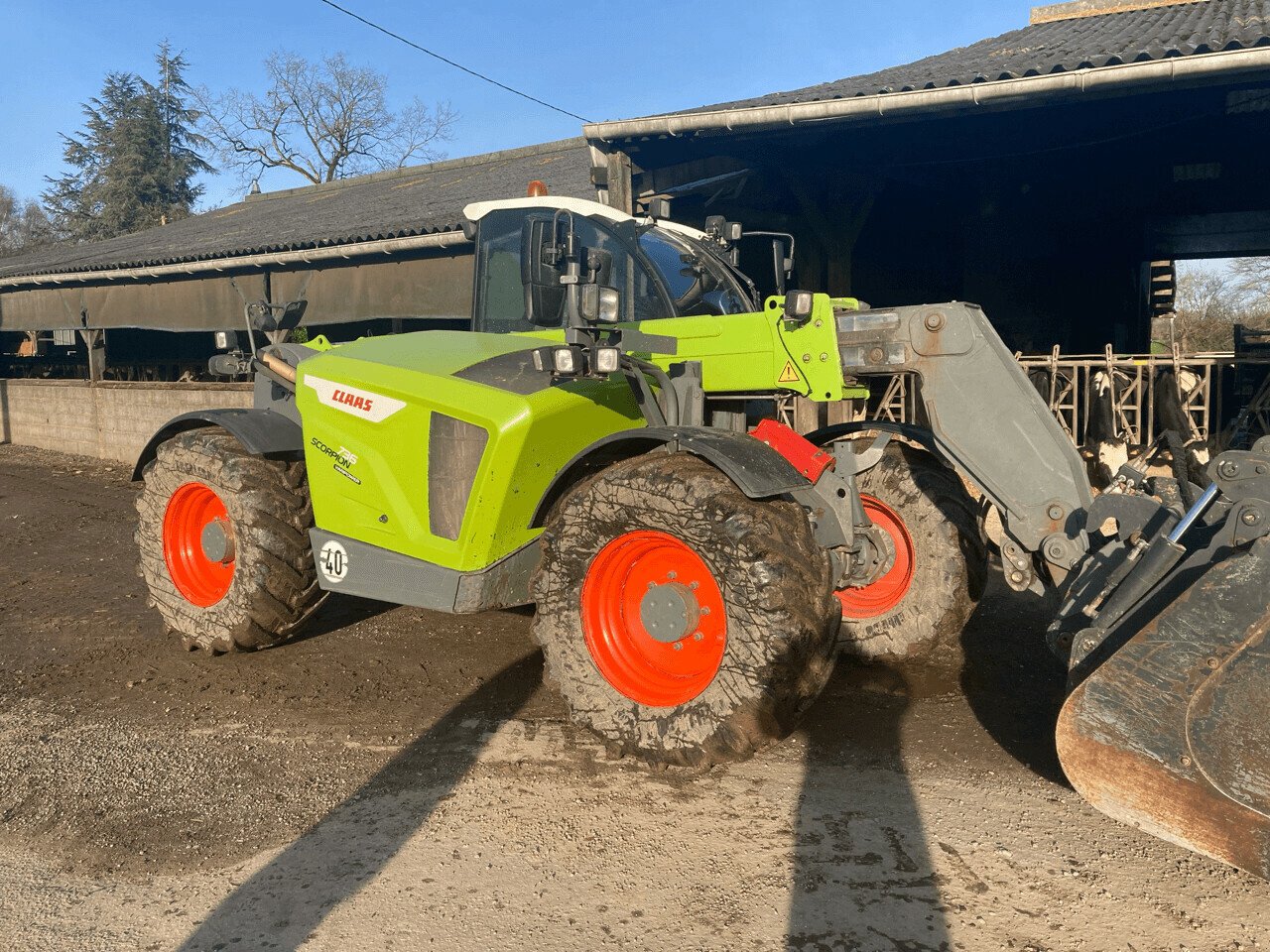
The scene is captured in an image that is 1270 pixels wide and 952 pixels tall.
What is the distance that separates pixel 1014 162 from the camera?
39.4 feet

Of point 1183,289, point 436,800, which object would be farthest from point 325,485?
point 1183,289

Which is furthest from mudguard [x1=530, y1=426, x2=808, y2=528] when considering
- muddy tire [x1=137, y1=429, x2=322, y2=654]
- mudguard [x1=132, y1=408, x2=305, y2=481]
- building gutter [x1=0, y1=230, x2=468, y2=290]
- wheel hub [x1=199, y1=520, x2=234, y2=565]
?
building gutter [x1=0, y1=230, x2=468, y2=290]

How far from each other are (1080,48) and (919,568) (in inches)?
214

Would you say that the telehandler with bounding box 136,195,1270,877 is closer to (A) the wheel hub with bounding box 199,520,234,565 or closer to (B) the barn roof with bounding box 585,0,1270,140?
(A) the wheel hub with bounding box 199,520,234,565

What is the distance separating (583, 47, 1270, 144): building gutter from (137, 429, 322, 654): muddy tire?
4813 millimetres

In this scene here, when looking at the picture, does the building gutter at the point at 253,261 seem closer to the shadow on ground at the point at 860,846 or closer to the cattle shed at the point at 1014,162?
the cattle shed at the point at 1014,162

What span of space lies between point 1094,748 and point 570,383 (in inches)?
98.2

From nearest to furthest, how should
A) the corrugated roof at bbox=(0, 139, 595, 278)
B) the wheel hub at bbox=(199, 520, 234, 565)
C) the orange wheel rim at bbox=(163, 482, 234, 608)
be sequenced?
1. the wheel hub at bbox=(199, 520, 234, 565)
2. the orange wheel rim at bbox=(163, 482, 234, 608)
3. the corrugated roof at bbox=(0, 139, 595, 278)

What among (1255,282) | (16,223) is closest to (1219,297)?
(1255,282)

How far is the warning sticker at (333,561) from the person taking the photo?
4805 mm

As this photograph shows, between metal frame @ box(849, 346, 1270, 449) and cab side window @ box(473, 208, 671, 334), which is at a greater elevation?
cab side window @ box(473, 208, 671, 334)

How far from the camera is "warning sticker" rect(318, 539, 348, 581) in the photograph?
4805 millimetres

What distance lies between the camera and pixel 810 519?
13.2ft

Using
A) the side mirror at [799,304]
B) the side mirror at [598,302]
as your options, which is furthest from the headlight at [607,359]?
the side mirror at [799,304]
